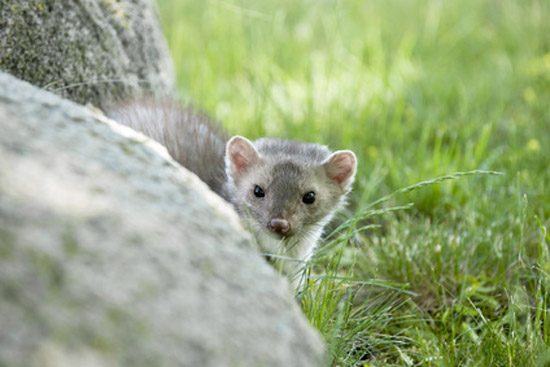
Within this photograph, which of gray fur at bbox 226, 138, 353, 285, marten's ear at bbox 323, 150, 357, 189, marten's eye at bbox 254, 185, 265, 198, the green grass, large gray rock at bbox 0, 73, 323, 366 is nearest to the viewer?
large gray rock at bbox 0, 73, 323, 366

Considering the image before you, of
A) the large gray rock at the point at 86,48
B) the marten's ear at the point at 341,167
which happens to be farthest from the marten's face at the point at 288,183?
the large gray rock at the point at 86,48

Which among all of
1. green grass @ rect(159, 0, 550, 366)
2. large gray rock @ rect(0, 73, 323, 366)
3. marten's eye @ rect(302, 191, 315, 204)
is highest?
large gray rock @ rect(0, 73, 323, 366)

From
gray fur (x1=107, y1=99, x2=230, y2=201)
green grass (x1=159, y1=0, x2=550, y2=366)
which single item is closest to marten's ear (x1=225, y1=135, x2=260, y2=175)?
gray fur (x1=107, y1=99, x2=230, y2=201)

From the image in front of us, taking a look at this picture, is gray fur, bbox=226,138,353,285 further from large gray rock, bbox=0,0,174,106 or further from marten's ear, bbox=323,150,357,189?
large gray rock, bbox=0,0,174,106

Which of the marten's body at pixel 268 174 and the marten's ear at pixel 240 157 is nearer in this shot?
the marten's body at pixel 268 174

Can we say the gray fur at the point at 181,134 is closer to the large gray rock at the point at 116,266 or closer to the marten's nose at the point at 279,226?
the marten's nose at the point at 279,226

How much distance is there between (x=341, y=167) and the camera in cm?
455

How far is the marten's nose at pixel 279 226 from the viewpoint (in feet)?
13.3

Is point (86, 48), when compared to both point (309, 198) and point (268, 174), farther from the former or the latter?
point (309, 198)

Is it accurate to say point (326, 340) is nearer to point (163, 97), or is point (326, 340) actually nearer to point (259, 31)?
point (163, 97)

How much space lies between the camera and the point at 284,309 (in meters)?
2.19

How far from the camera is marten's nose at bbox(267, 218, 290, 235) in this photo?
4.05 meters

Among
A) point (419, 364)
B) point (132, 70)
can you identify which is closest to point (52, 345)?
point (419, 364)

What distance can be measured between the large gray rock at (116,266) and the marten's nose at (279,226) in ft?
5.20
